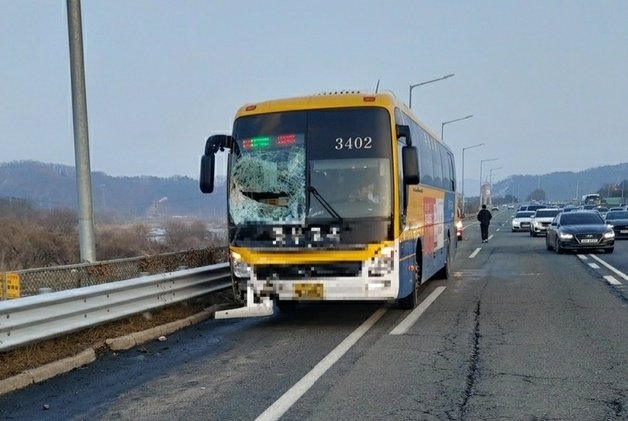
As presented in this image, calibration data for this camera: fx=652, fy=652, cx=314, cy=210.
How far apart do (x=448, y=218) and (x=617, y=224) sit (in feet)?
63.7

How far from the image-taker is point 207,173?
9.43 m

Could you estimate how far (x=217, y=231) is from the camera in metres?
30.2

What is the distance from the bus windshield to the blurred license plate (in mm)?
868

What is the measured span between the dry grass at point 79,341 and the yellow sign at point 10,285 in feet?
3.87

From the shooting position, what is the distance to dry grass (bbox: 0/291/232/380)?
268 inches

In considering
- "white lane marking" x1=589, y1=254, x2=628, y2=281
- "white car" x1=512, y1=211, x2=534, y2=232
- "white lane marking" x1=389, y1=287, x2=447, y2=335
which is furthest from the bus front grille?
"white car" x1=512, y1=211, x2=534, y2=232

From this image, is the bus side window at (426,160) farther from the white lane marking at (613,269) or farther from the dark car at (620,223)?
the dark car at (620,223)

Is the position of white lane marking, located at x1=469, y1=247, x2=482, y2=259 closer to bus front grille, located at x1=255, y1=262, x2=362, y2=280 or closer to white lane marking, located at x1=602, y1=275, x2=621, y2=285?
white lane marking, located at x1=602, y1=275, x2=621, y2=285

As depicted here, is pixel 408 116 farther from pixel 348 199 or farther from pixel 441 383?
pixel 441 383

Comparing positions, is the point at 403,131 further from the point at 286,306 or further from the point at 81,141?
the point at 81,141

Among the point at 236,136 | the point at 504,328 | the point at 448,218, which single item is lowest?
the point at 504,328

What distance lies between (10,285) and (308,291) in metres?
4.01

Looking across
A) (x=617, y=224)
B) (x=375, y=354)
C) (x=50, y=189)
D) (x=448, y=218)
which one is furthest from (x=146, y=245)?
(x=50, y=189)

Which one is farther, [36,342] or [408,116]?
[408,116]
